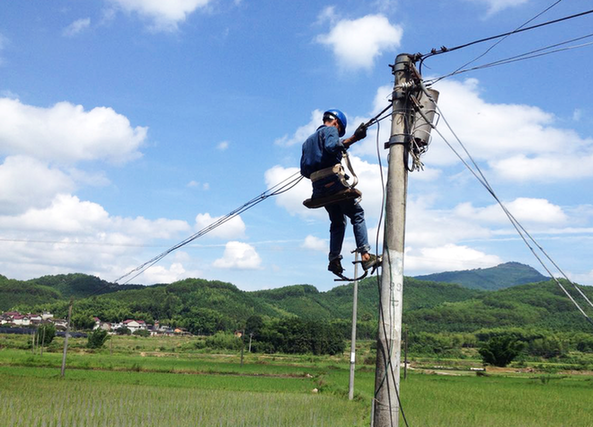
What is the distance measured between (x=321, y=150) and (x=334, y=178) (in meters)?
0.36

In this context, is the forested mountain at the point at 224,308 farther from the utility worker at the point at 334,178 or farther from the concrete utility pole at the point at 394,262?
the concrete utility pole at the point at 394,262

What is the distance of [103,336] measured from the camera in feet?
235

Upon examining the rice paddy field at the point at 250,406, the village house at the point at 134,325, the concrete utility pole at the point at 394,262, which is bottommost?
the village house at the point at 134,325

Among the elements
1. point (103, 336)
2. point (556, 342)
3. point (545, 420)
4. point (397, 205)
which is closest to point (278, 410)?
point (545, 420)

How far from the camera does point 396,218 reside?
4.78 metres

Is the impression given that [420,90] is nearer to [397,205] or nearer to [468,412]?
[397,205]

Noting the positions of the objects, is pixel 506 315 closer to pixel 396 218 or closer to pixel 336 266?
pixel 336 266

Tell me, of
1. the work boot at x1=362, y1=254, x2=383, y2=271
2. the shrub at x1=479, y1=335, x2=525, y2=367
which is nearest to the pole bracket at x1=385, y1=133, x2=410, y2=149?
the work boot at x1=362, y1=254, x2=383, y2=271

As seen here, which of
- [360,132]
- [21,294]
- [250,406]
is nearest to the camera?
[360,132]

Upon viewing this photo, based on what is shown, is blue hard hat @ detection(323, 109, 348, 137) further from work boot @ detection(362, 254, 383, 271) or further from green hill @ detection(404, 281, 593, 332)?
green hill @ detection(404, 281, 593, 332)

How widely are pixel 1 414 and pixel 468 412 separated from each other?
57.3 feet

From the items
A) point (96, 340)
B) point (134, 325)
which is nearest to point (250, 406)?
point (96, 340)

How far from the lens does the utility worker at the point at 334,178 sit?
5.07 metres

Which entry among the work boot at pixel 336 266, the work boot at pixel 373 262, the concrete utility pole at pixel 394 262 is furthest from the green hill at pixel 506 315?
the concrete utility pole at pixel 394 262
